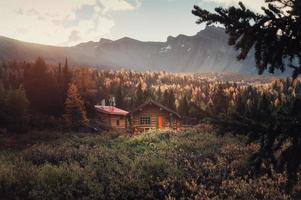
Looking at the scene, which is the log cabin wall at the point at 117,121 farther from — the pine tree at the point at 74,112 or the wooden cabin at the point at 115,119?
the pine tree at the point at 74,112

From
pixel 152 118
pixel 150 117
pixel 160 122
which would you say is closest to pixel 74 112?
pixel 150 117

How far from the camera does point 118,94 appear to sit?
367 feet

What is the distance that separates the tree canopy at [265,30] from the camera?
4601 mm

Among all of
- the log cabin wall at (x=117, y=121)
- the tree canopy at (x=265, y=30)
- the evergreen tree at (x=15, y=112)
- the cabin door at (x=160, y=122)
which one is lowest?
the log cabin wall at (x=117, y=121)

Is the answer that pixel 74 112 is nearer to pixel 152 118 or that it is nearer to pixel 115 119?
pixel 115 119

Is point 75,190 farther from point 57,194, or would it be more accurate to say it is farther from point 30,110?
point 30,110

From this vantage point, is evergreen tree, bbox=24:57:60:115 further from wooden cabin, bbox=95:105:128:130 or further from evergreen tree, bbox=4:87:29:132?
evergreen tree, bbox=4:87:29:132

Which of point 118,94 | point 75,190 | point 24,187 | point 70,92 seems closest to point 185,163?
point 75,190

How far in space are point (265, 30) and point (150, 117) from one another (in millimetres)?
52140

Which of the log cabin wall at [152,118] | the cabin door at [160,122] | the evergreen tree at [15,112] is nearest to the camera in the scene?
the evergreen tree at [15,112]

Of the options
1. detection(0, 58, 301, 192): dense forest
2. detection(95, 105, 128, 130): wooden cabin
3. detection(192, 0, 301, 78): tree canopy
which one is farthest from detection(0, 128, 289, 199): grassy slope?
detection(95, 105, 128, 130): wooden cabin

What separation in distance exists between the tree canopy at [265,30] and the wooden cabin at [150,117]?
51270mm

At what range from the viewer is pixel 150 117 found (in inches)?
2235

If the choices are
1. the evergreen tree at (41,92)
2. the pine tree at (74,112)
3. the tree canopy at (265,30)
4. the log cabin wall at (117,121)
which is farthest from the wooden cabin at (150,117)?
the tree canopy at (265,30)
